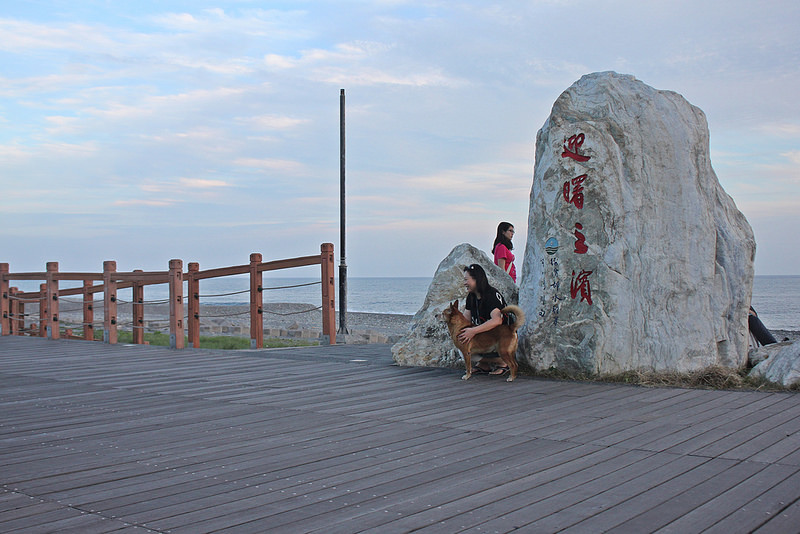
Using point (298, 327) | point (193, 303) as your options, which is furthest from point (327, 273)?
point (298, 327)

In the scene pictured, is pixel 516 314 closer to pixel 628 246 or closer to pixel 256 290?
pixel 628 246

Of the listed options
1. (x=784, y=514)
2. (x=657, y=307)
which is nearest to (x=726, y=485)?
(x=784, y=514)

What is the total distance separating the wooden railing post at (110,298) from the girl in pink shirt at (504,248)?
654cm

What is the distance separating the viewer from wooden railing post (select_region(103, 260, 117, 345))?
11703 mm

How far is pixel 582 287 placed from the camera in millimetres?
6895

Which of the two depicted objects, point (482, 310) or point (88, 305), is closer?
point (482, 310)

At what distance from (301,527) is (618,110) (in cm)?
565

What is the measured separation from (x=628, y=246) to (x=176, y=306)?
23.2 ft

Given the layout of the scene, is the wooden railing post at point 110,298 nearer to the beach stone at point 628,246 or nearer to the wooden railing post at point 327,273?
the wooden railing post at point 327,273

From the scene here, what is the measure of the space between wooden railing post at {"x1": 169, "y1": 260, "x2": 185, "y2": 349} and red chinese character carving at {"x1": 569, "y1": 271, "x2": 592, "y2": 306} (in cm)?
632

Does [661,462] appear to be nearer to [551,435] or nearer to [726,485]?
[726,485]

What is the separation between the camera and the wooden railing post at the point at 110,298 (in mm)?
11703

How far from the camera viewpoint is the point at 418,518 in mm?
2951

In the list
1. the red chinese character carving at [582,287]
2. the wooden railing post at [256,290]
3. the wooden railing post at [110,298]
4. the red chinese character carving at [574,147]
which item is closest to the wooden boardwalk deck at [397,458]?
the red chinese character carving at [582,287]
